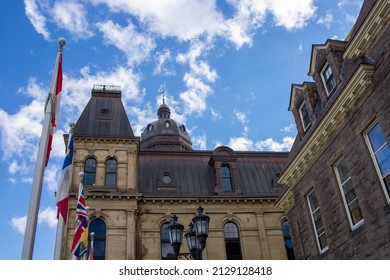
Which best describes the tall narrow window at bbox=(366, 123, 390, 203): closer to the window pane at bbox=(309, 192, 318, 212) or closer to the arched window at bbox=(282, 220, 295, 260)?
the window pane at bbox=(309, 192, 318, 212)

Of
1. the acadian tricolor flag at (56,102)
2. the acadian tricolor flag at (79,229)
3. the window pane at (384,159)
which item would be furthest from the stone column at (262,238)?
the acadian tricolor flag at (56,102)

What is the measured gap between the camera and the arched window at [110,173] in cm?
2686

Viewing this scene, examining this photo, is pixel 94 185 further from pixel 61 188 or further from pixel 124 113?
pixel 61 188

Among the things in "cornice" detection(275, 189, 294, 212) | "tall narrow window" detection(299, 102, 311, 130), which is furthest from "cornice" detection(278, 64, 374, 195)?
"tall narrow window" detection(299, 102, 311, 130)

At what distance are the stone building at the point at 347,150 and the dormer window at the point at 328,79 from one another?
0.12ft

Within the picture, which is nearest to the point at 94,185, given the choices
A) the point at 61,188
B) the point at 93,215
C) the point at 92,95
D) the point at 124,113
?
the point at 93,215

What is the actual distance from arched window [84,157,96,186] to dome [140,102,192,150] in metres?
16.6

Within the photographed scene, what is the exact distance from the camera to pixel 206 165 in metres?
31.6

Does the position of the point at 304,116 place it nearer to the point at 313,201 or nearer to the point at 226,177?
the point at 313,201

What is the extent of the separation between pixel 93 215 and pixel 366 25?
19464mm

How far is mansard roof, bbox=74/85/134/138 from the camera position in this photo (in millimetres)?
28656

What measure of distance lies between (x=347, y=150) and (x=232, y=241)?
16.1m

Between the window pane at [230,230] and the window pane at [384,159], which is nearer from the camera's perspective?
the window pane at [384,159]

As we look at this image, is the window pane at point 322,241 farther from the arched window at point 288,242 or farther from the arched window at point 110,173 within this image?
the arched window at point 110,173
